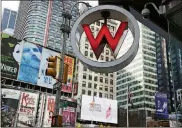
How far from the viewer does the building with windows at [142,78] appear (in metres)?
99.3

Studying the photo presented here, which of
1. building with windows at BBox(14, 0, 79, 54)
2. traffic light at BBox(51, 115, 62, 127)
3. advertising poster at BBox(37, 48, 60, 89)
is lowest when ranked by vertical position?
traffic light at BBox(51, 115, 62, 127)

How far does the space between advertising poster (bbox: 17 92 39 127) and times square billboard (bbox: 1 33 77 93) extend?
2.77 meters

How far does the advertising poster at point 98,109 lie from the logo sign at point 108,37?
141ft

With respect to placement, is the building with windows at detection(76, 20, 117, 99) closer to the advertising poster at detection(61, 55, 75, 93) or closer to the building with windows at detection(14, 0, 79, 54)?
the advertising poster at detection(61, 55, 75, 93)

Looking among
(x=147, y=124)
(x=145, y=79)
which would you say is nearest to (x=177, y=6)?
(x=147, y=124)

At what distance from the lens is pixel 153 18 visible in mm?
7566

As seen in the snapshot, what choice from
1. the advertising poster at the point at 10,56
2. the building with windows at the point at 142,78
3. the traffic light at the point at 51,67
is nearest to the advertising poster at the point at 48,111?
the advertising poster at the point at 10,56

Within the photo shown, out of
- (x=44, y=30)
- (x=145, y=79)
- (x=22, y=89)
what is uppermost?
(x=44, y=30)

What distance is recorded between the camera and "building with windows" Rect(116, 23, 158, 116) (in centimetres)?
9931

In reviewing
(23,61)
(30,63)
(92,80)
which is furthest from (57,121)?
(92,80)

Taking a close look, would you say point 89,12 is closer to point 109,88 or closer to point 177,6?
point 177,6

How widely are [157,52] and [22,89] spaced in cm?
7703

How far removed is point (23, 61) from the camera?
156 ft

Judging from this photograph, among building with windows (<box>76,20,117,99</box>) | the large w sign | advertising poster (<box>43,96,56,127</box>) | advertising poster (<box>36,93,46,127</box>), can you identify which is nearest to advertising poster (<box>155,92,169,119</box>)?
advertising poster (<box>43,96,56,127</box>)
